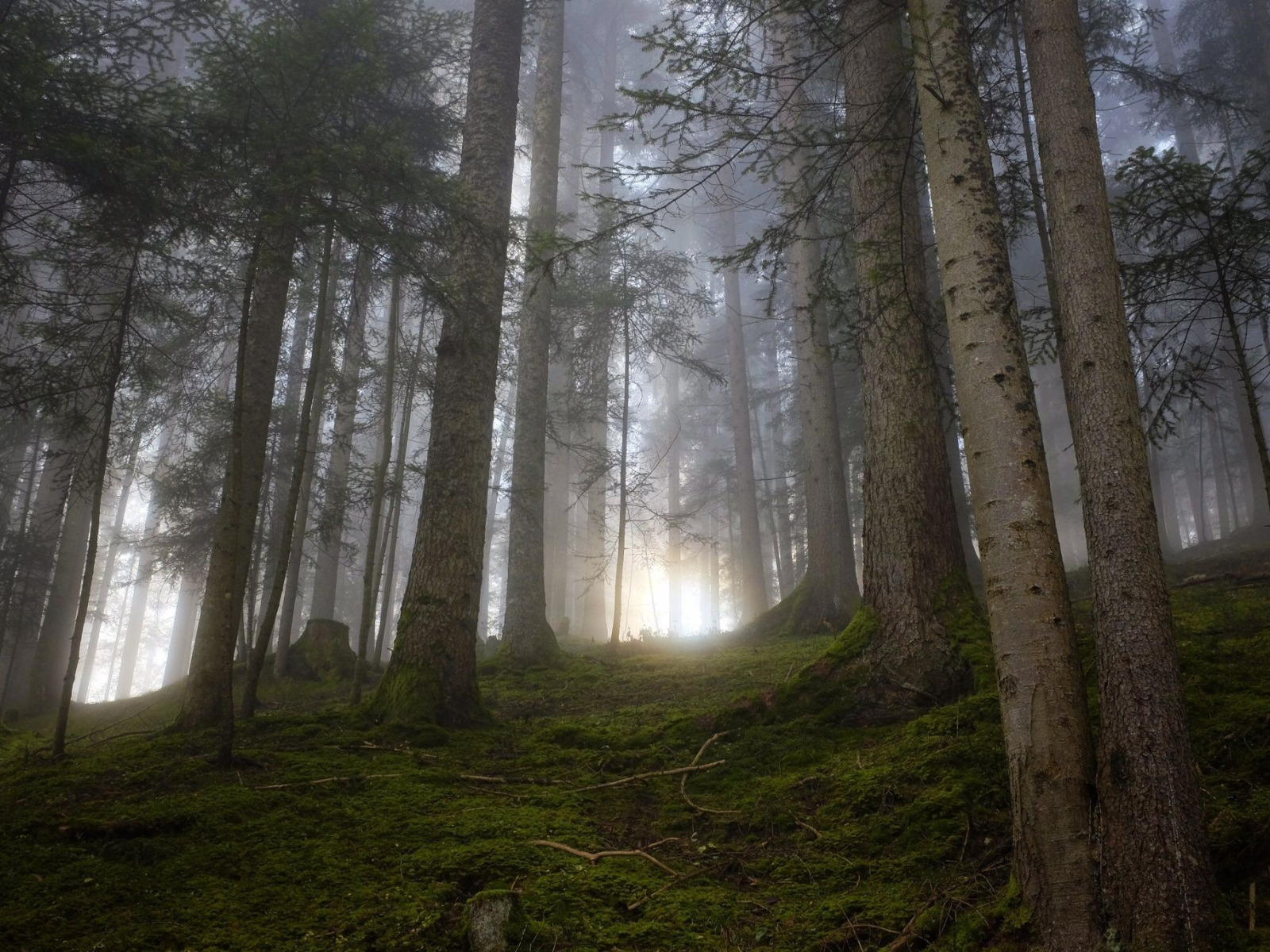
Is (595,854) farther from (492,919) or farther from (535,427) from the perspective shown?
(535,427)

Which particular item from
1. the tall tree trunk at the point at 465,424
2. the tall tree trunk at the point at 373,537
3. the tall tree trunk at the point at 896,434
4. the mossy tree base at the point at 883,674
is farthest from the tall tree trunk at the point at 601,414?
the mossy tree base at the point at 883,674

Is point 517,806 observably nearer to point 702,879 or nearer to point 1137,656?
point 702,879

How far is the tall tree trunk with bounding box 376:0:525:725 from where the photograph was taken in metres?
6.38

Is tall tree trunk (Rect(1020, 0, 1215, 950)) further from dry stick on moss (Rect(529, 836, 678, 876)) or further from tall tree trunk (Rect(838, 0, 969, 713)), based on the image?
dry stick on moss (Rect(529, 836, 678, 876))

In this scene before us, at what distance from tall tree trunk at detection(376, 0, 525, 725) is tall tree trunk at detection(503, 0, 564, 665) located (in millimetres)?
1548

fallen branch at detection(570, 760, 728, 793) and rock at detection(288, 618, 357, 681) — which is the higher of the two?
rock at detection(288, 618, 357, 681)

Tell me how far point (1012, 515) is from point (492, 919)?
2.64 metres

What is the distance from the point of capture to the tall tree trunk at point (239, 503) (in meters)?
5.09

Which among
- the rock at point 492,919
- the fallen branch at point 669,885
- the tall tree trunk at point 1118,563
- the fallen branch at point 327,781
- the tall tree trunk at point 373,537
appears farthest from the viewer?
the tall tree trunk at point 373,537

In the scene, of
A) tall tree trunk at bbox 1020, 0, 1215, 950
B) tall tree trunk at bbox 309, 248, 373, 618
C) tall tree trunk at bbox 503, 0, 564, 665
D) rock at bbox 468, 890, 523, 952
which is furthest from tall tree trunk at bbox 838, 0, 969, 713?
tall tree trunk at bbox 309, 248, 373, 618

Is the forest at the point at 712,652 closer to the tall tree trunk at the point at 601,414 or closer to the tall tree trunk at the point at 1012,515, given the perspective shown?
the tall tree trunk at the point at 1012,515

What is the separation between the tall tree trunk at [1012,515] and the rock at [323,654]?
10540mm

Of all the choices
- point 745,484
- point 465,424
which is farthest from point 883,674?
point 745,484

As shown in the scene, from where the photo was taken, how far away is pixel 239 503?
595 centimetres
